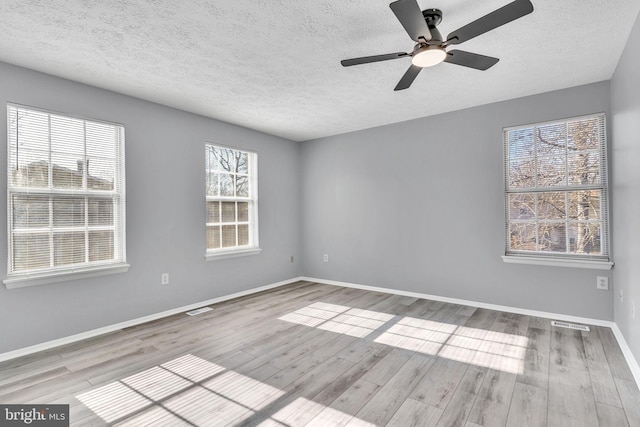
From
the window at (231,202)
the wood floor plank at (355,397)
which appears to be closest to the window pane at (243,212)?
the window at (231,202)

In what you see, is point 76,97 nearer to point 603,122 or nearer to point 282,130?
point 282,130

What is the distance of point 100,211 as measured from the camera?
3242 mm

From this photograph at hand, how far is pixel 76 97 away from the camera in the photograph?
306 cm

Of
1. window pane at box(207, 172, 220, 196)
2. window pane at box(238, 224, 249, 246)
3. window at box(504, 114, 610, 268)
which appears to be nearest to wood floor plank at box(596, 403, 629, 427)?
window at box(504, 114, 610, 268)

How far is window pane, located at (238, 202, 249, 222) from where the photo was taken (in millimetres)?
4742

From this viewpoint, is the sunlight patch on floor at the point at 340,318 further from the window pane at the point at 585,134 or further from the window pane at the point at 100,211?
the window pane at the point at 585,134

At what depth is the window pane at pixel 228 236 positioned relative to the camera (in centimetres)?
448

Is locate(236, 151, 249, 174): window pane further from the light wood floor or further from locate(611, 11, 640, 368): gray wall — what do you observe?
locate(611, 11, 640, 368): gray wall

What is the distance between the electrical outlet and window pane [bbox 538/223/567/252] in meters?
0.40

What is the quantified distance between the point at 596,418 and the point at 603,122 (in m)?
2.89

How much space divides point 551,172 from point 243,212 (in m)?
4.04

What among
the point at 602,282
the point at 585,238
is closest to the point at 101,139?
the point at 585,238

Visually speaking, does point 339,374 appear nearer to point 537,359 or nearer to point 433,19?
point 537,359

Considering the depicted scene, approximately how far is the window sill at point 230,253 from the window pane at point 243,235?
0.54 ft
